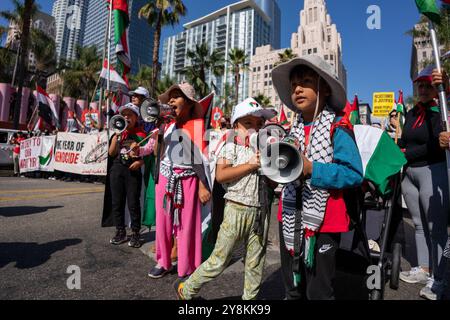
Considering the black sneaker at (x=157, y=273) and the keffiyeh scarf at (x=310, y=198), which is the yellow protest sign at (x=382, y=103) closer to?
the keffiyeh scarf at (x=310, y=198)

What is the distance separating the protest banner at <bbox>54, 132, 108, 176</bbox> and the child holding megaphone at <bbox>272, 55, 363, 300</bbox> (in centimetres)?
1079

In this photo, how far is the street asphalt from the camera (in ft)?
7.95

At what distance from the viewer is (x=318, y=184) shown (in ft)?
4.93

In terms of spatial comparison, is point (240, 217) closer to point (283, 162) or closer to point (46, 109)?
point (283, 162)

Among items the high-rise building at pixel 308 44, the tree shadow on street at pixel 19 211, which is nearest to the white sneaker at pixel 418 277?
the tree shadow on street at pixel 19 211

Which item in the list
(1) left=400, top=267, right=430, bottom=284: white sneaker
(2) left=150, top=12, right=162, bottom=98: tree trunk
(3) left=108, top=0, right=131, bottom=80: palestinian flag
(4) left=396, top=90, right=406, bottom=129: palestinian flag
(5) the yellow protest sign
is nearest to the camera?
(1) left=400, top=267, right=430, bottom=284: white sneaker

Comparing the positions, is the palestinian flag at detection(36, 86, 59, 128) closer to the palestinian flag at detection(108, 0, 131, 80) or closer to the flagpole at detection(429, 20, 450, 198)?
the palestinian flag at detection(108, 0, 131, 80)

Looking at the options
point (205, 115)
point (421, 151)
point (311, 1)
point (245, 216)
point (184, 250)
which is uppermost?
point (311, 1)

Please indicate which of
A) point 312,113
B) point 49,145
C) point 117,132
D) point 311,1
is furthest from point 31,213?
point 311,1

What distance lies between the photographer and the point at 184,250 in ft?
9.15

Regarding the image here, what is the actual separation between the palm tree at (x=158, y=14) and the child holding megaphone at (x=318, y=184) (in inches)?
711

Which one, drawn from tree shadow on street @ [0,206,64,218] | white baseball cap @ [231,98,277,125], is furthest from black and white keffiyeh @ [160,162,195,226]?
tree shadow on street @ [0,206,64,218]
